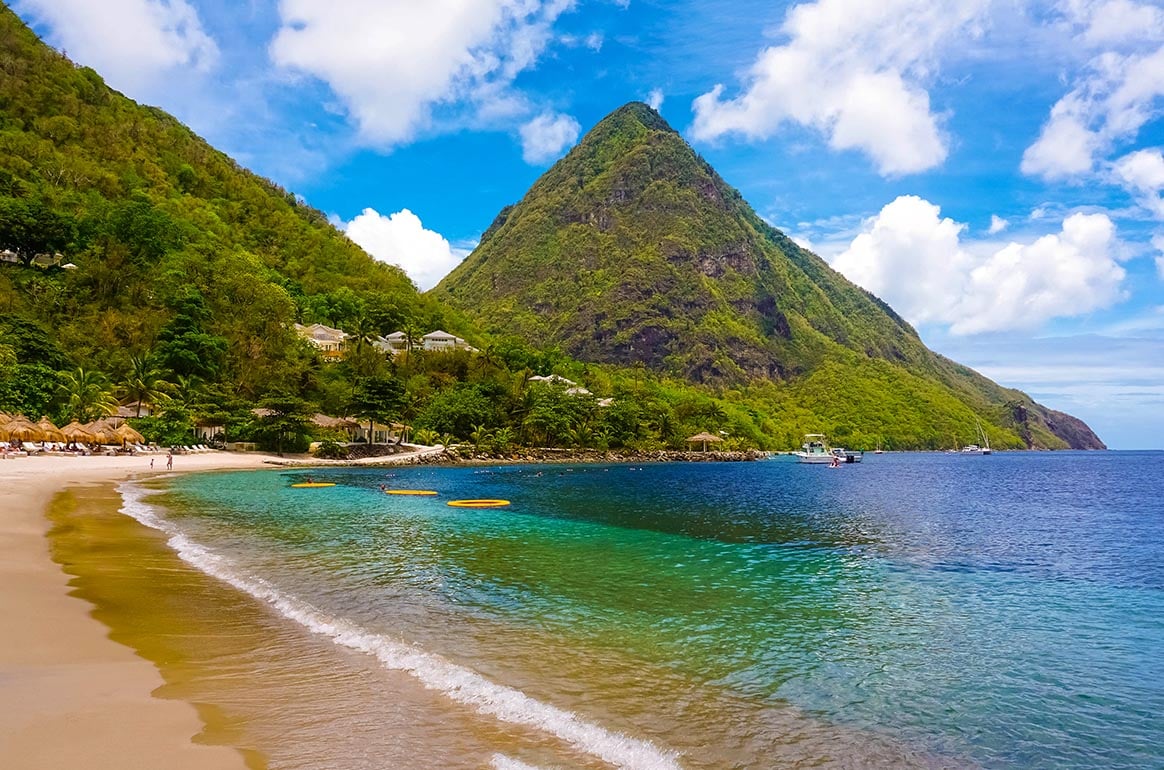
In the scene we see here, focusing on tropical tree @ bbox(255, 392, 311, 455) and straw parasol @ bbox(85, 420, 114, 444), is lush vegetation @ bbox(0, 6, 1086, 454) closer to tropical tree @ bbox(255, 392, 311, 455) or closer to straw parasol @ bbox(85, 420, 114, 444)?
tropical tree @ bbox(255, 392, 311, 455)

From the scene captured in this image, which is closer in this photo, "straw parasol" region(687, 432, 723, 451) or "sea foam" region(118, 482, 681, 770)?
"sea foam" region(118, 482, 681, 770)

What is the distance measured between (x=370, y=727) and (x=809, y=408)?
192 meters

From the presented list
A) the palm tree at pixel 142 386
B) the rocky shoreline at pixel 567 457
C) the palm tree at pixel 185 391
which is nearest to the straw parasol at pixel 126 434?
the palm tree at pixel 142 386

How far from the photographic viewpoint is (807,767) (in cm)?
648

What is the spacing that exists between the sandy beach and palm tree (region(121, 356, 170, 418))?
→ 52874mm

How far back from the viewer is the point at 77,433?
47.8 meters

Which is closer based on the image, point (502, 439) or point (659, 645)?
point (659, 645)

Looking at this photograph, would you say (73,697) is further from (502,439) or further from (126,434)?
(502,439)

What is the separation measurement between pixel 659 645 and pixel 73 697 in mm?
7677

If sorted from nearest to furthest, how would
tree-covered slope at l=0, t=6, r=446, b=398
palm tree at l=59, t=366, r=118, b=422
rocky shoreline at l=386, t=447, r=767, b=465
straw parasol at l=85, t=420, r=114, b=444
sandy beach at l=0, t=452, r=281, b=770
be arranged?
1. sandy beach at l=0, t=452, r=281, b=770
2. straw parasol at l=85, t=420, r=114, b=444
3. palm tree at l=59, t=366, r=118, b=422
4. tree-covered slope at l=0, t=6, r=446, b=398
5. rocky shoreline at l=386, t=447, r=767, b=465

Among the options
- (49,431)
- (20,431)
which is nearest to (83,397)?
(49,431)

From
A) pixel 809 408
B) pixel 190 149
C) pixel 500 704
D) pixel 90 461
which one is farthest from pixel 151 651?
→ pixel 809 408

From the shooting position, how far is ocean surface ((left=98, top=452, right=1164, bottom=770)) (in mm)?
6926

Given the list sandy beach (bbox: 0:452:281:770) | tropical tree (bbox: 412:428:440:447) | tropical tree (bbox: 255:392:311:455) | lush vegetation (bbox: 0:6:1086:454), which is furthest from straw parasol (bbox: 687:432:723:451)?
sandy beach (bbox: 0:452:281:770)
